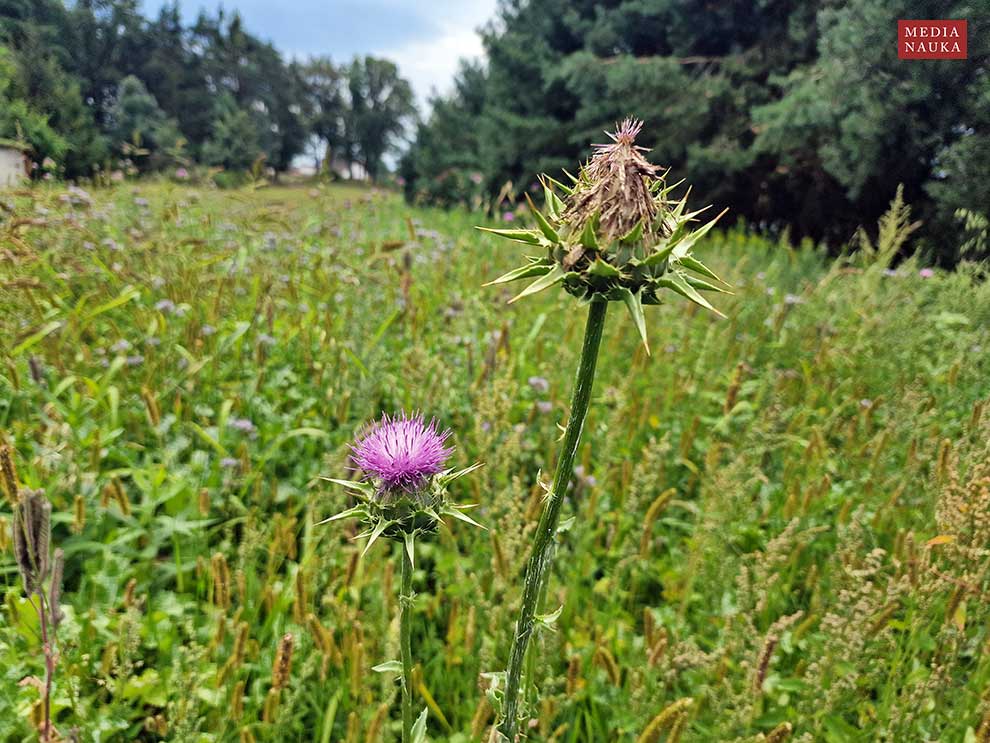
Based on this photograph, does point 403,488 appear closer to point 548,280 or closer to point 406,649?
point 406,649

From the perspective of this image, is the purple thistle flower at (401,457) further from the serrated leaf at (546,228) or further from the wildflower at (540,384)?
the wildflower at (540,384)

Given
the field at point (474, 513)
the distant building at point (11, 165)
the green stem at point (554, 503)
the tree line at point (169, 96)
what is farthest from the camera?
the tree line at point (169, 96)

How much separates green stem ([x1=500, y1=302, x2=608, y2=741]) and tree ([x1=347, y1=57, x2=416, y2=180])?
8268 centimetres

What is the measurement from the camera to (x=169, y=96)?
54.7m

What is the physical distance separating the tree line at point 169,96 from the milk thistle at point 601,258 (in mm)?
4363

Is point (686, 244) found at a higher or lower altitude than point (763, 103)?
lower

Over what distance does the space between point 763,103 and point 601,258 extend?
1555cm

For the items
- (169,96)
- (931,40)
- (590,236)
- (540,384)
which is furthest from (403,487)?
(169,96)

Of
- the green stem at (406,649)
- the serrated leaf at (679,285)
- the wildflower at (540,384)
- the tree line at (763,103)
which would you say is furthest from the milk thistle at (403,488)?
the tree line at (763,103)

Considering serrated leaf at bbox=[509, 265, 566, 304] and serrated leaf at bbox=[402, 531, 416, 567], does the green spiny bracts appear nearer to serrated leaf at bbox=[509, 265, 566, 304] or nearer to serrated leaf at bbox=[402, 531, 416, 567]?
serrated leaf at bbox=[509, 265, 566, 304]

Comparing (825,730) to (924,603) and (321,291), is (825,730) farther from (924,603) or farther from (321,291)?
(321,291)

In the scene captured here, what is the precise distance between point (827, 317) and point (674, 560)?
3698 mm

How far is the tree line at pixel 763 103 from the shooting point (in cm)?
959

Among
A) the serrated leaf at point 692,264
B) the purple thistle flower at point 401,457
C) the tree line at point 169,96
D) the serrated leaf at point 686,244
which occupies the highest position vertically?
the tree line at point 169,96
